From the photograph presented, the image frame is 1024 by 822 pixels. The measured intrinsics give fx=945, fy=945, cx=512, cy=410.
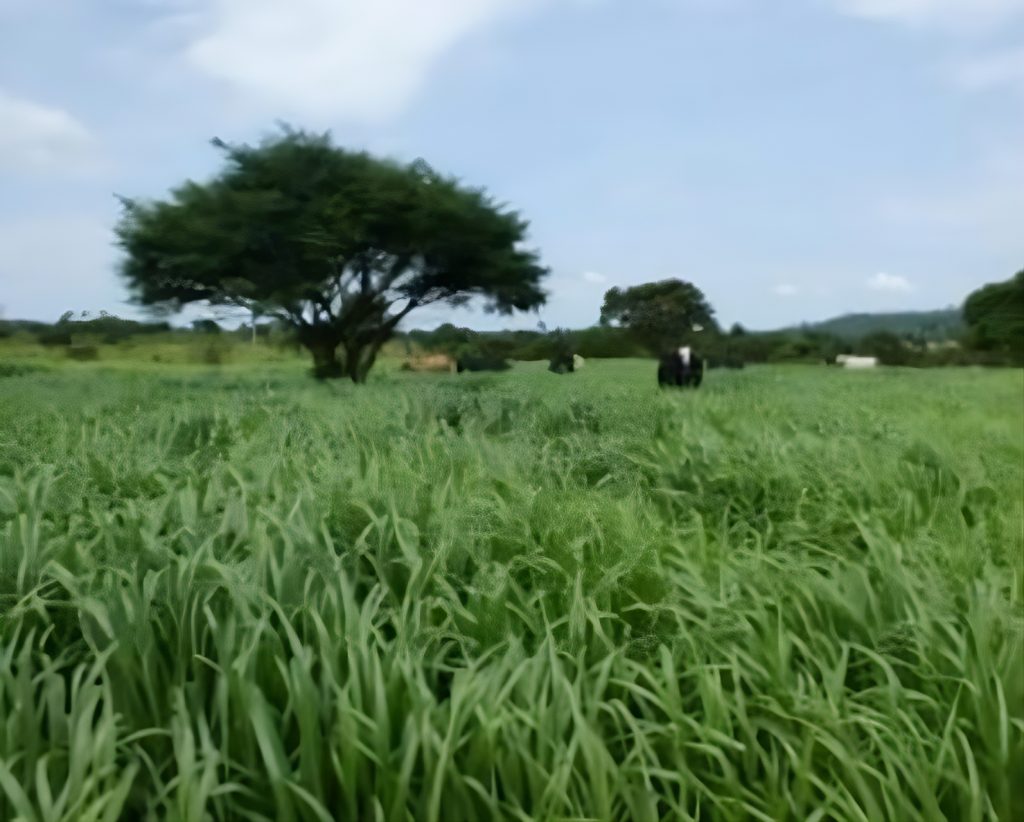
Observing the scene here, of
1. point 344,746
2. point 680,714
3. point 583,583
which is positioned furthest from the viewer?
point 583,583

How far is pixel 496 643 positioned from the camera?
69.8 inches

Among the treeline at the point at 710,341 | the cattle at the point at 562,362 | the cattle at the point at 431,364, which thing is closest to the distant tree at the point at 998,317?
the treeline at the point at 710,341

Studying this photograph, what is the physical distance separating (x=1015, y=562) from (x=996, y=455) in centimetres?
145

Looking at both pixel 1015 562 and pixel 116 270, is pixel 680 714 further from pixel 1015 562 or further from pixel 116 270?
pixel 116 270

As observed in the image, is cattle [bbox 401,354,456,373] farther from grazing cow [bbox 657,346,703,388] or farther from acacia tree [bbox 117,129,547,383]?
grazing cow [bbox 657,346,703,388]

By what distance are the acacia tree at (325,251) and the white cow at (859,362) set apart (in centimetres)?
168

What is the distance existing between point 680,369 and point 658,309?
0.67 meters

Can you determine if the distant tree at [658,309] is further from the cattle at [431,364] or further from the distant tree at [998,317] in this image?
the distant tree at [998,317]

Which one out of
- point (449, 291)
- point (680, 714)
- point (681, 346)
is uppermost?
point (449, 291)

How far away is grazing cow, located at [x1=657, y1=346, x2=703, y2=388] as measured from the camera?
4.85 m

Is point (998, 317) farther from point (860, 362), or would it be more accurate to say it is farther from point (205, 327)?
point (205, 327)

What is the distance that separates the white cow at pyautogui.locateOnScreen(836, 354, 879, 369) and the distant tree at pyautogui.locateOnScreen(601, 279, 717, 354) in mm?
851

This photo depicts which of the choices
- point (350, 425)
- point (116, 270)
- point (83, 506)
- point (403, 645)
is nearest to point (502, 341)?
point (350, 425)

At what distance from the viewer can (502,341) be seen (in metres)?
4.80
